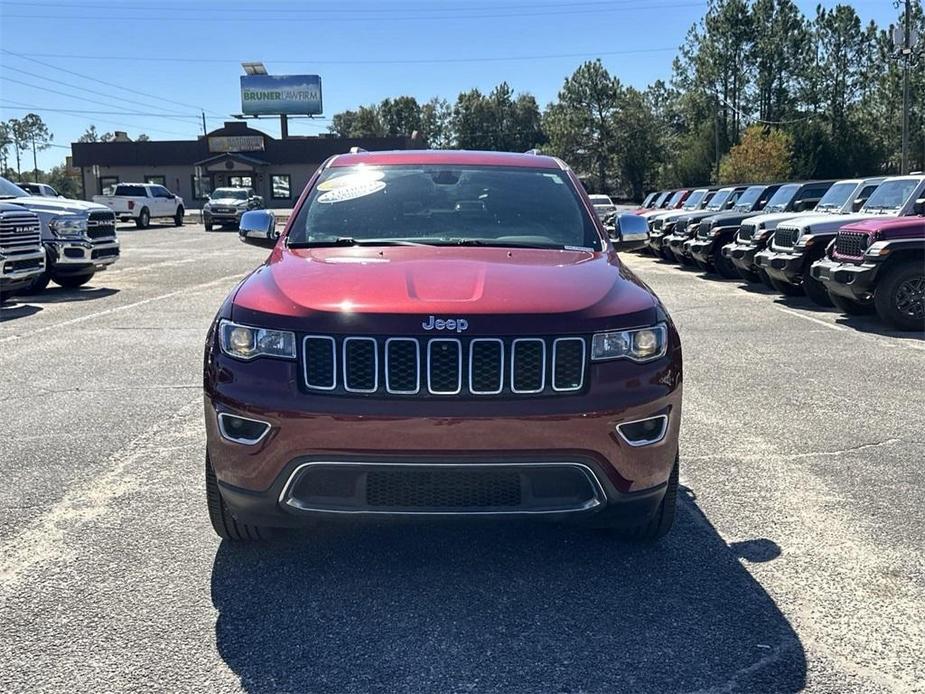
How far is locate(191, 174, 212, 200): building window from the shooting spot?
62.6 meters

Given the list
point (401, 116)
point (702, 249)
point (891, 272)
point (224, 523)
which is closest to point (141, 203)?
point (702, 249)

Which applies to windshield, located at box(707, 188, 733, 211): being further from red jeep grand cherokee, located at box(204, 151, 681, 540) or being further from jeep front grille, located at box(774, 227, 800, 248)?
red jeep grand cherokee, located at box(204, 151, 681, 540)

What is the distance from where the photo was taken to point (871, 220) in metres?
11.0

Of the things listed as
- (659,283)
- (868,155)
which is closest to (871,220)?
(659,283)

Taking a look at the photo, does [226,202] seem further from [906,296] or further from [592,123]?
[592,123]

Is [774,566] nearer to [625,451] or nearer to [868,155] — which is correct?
[625,451]

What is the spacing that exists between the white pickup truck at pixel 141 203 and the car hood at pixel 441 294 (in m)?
36.6

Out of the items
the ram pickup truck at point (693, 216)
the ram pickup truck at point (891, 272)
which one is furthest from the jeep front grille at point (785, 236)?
the ram pickup truck at point (693, 216)

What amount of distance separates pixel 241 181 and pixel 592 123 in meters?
35.7

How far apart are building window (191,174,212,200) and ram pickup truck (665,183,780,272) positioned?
50.1 m

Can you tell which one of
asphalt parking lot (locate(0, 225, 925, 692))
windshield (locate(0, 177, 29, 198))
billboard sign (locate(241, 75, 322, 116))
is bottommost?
asphalt parking lot (locate(0, 225, 925, 692))

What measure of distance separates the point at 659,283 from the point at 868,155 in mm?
54653

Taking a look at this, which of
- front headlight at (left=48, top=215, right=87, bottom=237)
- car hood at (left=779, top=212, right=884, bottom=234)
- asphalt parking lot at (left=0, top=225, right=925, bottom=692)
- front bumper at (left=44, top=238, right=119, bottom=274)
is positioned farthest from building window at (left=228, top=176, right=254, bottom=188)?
asphalt parking lot at (left=0, top=225, right=925, bottom=692)

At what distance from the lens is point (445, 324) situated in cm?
319
